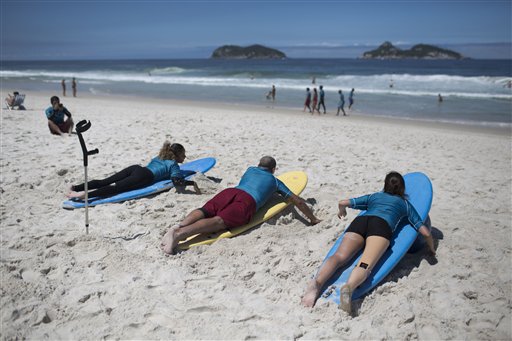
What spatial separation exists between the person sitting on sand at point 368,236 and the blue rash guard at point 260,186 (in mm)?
834

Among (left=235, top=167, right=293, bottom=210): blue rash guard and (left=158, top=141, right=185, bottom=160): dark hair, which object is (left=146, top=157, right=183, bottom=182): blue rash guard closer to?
(left=158, top=141, right=185, bottom=160): dark hair

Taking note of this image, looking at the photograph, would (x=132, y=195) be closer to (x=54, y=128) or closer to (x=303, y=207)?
(x=303, y=207)

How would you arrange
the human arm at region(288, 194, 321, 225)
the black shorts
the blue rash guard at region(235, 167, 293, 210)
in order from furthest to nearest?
the human arm at region(288, 194, 321, 225)
the blue rash guard at region(235, 167, 293, 210)
the black shorts

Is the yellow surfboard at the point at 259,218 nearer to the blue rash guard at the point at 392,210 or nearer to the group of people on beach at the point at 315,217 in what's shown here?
the group of people on beach at the point at 315,217

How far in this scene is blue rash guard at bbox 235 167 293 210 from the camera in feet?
14.8

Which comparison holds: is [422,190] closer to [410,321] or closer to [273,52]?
[410,321]

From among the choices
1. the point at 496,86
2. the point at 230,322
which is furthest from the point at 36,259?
the point at 496,86

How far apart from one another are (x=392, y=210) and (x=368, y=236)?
400mm

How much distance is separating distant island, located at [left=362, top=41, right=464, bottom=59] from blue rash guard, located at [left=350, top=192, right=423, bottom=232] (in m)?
124

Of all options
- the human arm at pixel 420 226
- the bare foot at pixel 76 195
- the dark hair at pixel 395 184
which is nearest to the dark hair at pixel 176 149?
the bare foot at pixel 76 195

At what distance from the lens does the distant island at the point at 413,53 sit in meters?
113

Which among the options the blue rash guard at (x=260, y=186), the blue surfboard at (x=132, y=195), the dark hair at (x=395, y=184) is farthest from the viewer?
the blue surfboard at (x=132, y=195)

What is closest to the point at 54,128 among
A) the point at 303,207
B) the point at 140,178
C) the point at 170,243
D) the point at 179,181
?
the point at 140,178

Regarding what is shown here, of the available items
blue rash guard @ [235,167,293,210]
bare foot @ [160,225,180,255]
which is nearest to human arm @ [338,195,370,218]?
blue rash guard @ [235,167,293,210]
